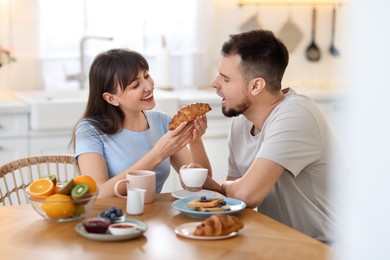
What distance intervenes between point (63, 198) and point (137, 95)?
68 centimetres

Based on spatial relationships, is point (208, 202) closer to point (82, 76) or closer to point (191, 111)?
point (191, 111)

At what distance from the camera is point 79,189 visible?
1.70 meters

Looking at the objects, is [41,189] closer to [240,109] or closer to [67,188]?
[67,188]

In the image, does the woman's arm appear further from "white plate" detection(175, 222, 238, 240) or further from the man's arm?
"white plate" detection(175, 222, 238, 240)

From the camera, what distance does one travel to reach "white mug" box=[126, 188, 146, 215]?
1788mm

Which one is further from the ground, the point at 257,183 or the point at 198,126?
the point at 198,126

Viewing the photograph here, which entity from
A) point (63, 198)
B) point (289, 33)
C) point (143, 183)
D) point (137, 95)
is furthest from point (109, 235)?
point (289, 33)

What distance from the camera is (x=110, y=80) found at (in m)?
2.28

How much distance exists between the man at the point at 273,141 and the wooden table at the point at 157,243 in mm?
233

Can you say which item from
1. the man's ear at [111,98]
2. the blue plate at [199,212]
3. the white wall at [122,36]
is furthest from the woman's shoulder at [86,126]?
the white wall at [122,36]

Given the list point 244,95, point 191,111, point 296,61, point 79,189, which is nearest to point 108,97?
point 191,111

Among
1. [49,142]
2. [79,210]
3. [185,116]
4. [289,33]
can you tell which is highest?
[289,33]

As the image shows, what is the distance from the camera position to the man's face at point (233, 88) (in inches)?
87.0

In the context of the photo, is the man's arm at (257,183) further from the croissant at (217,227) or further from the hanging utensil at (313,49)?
the hanging utensil at (313,49)
